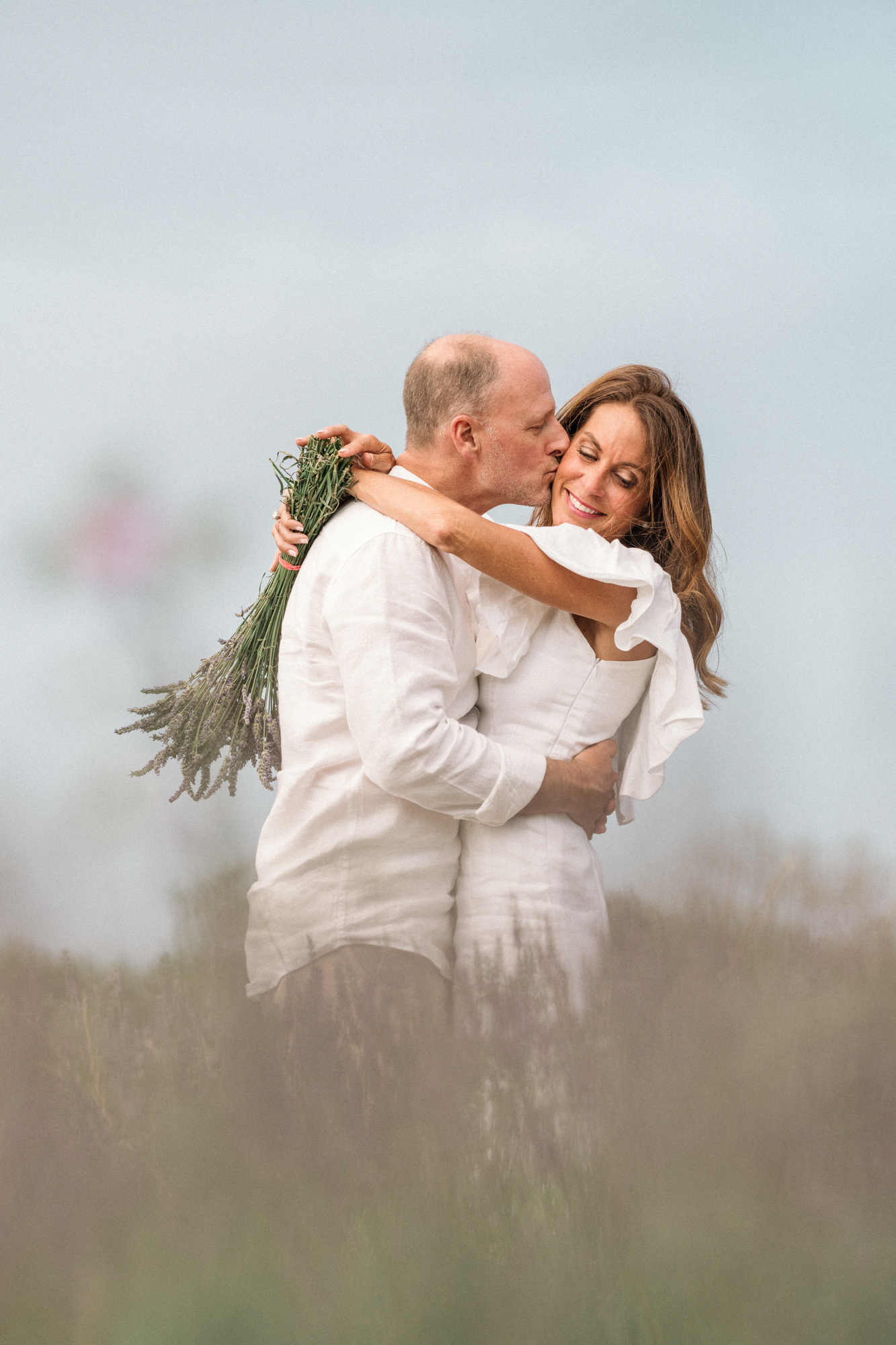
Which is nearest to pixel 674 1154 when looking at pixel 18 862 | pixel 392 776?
pixel 392 776

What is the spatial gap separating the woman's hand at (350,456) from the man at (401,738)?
0.01 meters

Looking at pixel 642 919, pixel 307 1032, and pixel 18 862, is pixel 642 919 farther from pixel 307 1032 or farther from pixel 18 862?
pixel 18 862

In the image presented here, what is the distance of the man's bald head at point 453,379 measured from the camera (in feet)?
8.12

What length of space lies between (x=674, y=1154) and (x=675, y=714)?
2.99 ft

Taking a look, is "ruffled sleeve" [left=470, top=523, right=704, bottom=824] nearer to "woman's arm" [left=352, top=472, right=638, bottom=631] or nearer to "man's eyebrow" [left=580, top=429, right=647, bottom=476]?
"woman's arm" [left=352, top=472, right=638, bottom=631]

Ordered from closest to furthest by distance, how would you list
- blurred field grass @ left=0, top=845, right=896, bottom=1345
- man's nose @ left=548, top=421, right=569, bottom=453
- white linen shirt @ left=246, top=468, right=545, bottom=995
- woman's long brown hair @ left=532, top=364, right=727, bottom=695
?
blurred field grass @ left=0, top=845, right=896, bottom=1345 → white linen shirt @ left=246, top=468, right=545, bottom=995 → man's nose @ left=548, top=421, right=569, bottom=453 → woman's long brown hair @ left=532, top=364, right=727, bottom=695

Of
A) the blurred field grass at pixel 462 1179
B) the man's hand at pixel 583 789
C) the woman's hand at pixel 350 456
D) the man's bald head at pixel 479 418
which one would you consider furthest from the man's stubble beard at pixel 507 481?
the blurred field grass at pixel 462 1179

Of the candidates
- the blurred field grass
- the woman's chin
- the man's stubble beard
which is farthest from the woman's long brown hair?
the blurred field grass

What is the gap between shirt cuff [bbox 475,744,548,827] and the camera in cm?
233

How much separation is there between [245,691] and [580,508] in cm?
86

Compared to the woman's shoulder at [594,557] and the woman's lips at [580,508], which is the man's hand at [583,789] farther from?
the woman's lips at [580,508]

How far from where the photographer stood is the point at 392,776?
2.24m

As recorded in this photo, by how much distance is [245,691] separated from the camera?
2.76m

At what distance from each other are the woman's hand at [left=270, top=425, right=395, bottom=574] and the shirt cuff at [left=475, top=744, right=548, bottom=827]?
0.62 meters
